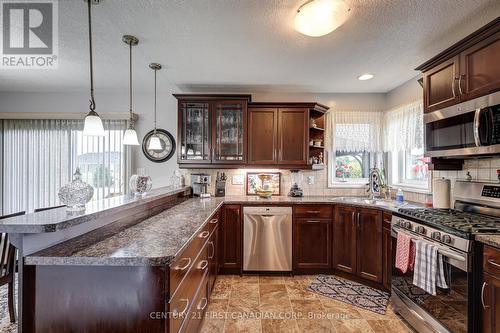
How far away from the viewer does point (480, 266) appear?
1524 mm

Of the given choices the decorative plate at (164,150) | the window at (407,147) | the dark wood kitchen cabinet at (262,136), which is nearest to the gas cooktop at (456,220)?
the window at (407,147)

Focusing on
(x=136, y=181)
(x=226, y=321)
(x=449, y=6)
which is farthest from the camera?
(x=136, y=181)

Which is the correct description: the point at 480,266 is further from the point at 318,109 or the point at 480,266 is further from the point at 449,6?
the point at 318,109

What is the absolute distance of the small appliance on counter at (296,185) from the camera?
3547 mm

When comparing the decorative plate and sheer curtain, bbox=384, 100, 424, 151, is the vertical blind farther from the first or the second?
sheer curtain, bbox=384, 100, 424, 151

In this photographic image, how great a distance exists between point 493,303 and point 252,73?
2860 mm

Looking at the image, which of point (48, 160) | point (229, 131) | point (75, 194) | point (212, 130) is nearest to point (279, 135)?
point (229, 131)

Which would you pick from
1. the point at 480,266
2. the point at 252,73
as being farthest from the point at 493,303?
the point at 252,73

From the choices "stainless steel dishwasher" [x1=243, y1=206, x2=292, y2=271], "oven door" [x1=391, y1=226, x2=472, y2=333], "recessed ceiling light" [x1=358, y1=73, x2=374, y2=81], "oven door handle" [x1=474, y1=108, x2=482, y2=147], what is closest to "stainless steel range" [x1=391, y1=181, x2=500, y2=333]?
"oven door" [x1=391, y1=226, x2=472, y2=333]

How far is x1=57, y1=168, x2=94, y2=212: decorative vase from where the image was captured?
1475 mm

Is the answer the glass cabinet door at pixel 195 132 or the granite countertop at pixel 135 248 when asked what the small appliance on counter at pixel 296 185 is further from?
the granite countertop at pixel 135 248

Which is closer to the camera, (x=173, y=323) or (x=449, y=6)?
(x=173, y=323)

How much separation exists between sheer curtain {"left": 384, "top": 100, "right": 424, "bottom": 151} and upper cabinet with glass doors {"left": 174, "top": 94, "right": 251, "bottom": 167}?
2.07 m

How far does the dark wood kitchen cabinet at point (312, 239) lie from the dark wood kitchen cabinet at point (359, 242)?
97 millimetres
